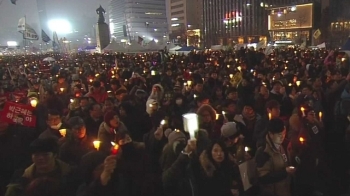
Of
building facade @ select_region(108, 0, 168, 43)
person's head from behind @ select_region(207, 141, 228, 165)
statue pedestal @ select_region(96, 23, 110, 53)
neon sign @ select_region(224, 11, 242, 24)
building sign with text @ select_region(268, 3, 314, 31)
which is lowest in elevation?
person's head from behind @ select_region(207, 141, 228, 165)

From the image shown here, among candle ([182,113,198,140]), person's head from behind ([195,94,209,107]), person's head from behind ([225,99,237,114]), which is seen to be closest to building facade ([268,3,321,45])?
person's head from behind ([195,94,209,107])

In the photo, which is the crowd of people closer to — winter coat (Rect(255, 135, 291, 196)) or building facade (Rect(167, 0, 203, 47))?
winter coat (Rect(255, 135, 291, 196))

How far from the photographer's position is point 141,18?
456ft

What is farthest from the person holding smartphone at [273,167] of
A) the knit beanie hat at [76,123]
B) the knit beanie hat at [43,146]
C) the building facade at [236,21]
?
the building facade at [236,21]

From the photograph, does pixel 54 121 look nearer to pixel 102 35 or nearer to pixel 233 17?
pixel 102 35

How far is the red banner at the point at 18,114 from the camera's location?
5106 mm

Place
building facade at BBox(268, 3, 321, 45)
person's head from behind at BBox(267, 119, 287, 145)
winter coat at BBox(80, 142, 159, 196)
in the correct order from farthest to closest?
building facade at BBox(268, 3, 321, 45) < person's head from behind at BBox(267, 119, 287, 145) < winter coat at BBox(80, 142, 159, 196)

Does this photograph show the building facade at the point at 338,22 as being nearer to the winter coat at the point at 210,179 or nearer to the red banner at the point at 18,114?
the red banner at the point at 18,114

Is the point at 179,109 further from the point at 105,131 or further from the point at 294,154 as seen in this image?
the point at 294,154

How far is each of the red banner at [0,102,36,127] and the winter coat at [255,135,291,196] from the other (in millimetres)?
3445

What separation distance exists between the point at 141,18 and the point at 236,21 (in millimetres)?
61571

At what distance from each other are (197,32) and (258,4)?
24487mm

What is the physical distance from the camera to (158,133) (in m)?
4.59

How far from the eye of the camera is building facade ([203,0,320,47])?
78.5 m
